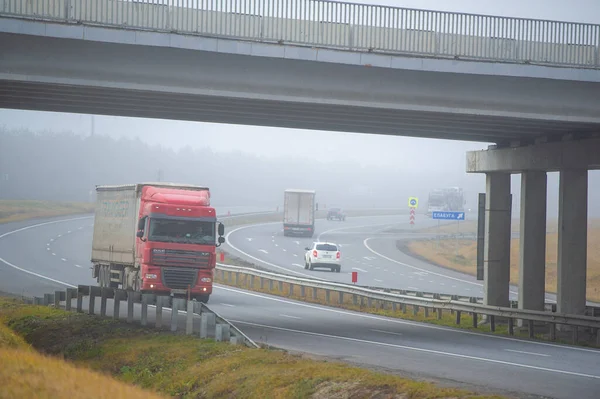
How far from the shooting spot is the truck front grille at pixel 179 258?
96.1 ft

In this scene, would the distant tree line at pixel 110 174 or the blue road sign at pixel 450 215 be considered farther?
the distant tree line at pixel 110 174

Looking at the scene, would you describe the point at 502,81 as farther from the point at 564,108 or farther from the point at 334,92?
the point at 334,92

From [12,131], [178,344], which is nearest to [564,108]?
[178,344]

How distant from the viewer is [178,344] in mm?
19672

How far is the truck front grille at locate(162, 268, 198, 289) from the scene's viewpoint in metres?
29.3

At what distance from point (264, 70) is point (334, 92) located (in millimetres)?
1879

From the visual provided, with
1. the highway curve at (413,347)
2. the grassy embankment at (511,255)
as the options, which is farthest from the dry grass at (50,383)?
the grassy embankment at (511,255)

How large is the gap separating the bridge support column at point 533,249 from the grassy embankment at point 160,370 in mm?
13527

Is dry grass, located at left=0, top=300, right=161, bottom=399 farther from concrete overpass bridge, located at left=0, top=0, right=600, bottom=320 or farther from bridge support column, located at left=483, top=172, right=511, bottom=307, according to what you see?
bridge support column, located at left=483, top=172, right=511, bottom=307

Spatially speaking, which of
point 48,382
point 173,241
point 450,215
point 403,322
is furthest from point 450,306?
point 450,215

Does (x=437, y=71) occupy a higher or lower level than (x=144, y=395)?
higher

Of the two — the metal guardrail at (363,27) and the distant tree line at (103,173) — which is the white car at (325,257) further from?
the distant tree line at (103,173)

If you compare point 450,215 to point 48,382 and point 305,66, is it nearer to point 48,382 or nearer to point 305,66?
point 305,66

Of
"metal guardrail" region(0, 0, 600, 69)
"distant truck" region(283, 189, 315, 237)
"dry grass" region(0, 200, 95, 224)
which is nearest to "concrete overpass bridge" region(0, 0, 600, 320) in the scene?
"metal guardrail" region(0, 0, 600, 69)
